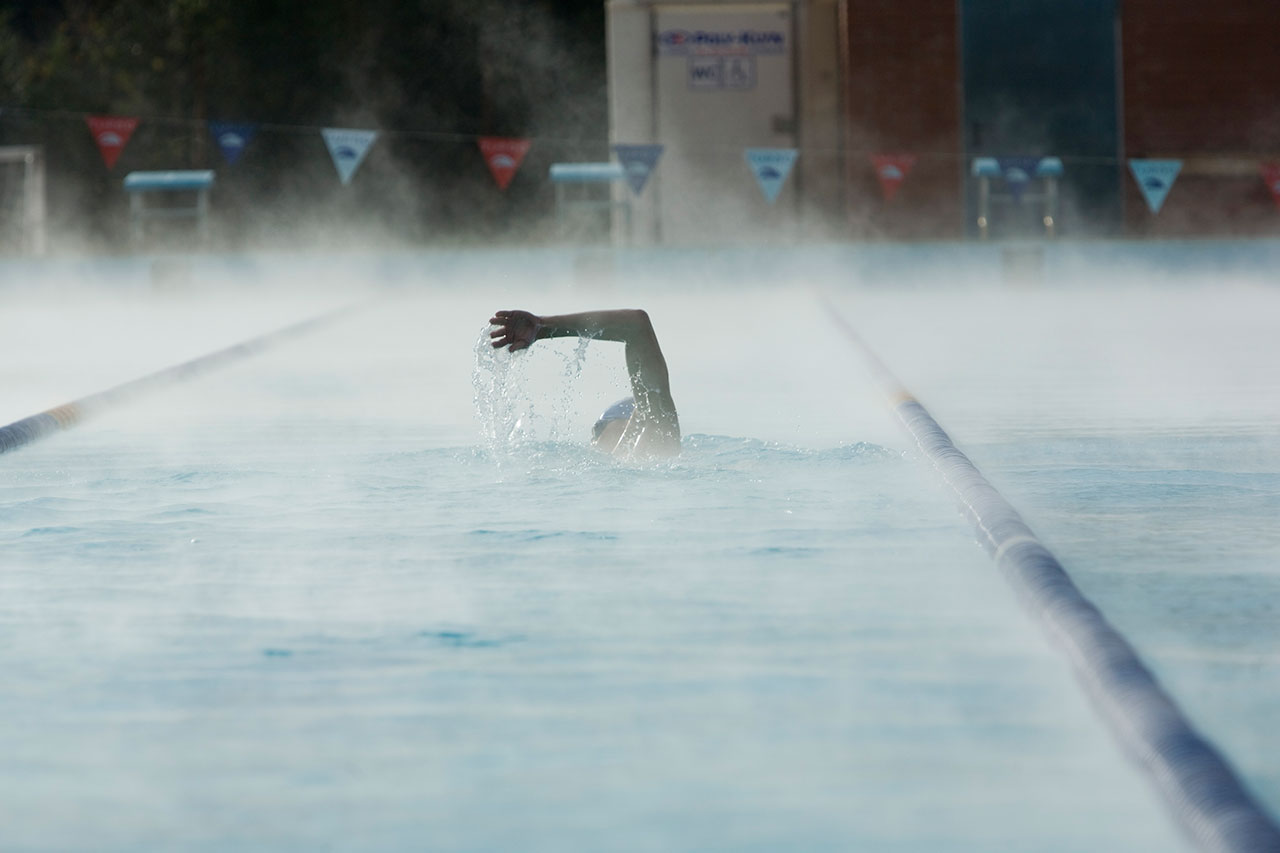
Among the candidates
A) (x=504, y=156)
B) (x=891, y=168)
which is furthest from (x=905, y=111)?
(x=504, y=156)

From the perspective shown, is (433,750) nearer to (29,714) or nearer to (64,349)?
(29,714)

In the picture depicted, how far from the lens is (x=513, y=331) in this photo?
12.6 feet

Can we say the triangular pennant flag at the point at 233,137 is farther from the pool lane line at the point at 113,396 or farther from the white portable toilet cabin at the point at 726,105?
the white portable toilet cabin at the point at 726,105

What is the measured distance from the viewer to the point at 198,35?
22375mm

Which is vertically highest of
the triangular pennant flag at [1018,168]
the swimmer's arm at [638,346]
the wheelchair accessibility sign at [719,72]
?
the wheelchair accessibility sign at [719,72]

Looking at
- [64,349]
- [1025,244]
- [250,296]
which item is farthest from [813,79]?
[64,349]

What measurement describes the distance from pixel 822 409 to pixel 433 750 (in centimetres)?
434

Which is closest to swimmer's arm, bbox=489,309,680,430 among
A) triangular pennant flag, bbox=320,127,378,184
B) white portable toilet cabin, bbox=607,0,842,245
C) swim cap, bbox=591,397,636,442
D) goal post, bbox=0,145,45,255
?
swim cap, bbox=591,397,636,442

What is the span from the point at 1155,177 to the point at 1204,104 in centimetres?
190

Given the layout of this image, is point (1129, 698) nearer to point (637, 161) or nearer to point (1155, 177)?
point (637, 161)

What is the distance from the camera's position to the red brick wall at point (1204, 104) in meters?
15.9

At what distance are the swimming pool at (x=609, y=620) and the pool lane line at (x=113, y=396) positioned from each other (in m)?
0.09

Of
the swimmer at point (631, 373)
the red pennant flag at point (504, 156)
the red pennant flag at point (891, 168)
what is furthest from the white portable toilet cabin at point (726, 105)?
the swimmer at point (631, 373)

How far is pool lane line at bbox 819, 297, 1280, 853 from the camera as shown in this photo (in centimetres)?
181
